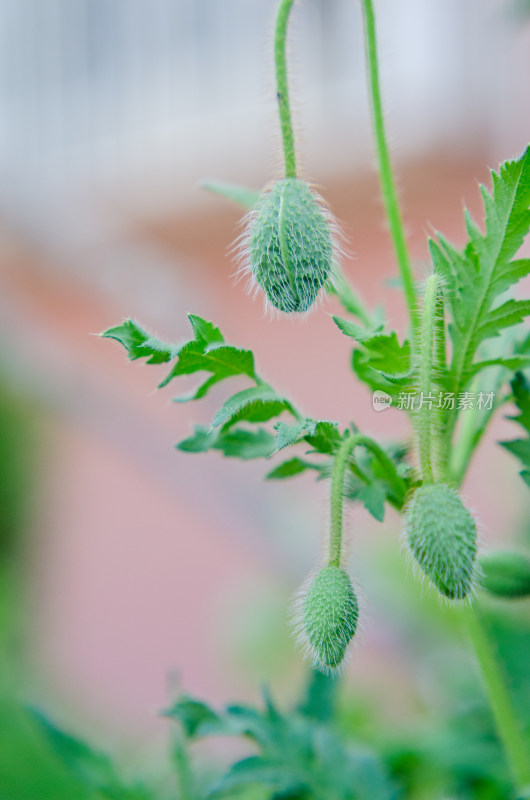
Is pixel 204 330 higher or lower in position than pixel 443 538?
higher

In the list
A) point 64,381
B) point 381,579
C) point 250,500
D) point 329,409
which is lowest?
point 381,579

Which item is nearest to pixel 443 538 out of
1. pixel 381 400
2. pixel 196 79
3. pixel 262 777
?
pixel 381 400

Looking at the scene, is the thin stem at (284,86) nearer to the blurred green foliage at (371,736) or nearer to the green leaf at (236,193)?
the green leaf at (236,193)

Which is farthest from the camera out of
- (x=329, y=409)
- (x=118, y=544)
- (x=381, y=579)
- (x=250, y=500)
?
(x=118, y=544)

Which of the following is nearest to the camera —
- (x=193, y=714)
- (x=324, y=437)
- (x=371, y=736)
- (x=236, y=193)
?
(x=324, y=437)

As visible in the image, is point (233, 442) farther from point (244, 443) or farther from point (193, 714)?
point (193, 714)

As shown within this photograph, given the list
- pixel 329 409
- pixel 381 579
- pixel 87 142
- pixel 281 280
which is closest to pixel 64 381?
pixel 381 579

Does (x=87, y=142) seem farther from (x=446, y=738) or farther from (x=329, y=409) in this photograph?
(x=446, y=738)
